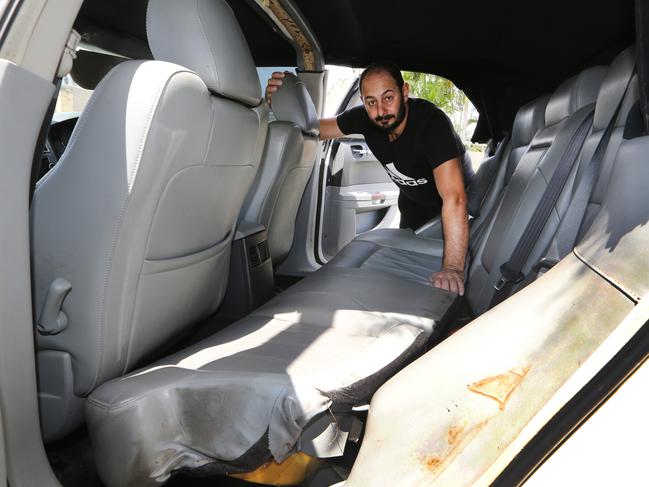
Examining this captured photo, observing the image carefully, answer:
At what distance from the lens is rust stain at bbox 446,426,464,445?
0.69m

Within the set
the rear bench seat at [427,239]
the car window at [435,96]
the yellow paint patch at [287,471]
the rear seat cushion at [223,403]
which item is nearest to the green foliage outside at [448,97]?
the car window at [435,96]

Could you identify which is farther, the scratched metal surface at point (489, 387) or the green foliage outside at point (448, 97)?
the green foliage outside at point (448, 97)

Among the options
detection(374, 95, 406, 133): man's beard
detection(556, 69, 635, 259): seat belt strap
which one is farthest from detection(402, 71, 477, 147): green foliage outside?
detection(556, 69, 635, 259): seat belt strap

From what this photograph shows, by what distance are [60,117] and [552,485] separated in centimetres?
189

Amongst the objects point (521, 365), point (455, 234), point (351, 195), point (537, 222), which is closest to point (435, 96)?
point (351, 195)

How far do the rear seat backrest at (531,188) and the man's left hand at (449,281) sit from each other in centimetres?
6

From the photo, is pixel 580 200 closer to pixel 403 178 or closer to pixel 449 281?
pixel 449 281

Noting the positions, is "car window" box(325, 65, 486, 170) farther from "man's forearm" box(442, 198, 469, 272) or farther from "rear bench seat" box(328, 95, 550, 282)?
"man's forearm" box(442, 198, 469, 272)

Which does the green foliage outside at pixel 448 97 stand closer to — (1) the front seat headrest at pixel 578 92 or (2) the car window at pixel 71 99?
(1) the front seat headrest at pixel 578 92

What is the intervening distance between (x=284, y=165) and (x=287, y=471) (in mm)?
1337

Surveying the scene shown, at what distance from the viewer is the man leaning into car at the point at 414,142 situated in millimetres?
2139

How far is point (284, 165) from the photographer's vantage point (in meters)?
2.20

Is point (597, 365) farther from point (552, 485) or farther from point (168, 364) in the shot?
point (168, 364)

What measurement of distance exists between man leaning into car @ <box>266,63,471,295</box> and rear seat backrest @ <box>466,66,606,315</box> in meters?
0.09
